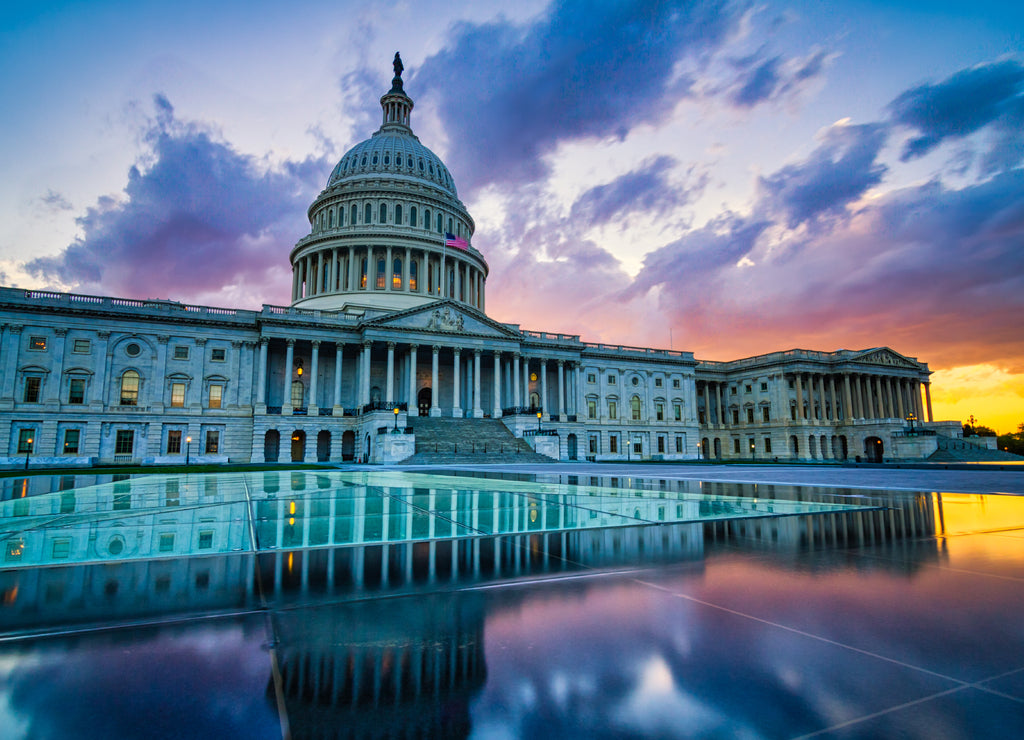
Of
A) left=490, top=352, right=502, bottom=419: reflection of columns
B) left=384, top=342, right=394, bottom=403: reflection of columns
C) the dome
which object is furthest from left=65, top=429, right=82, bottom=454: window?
the dome

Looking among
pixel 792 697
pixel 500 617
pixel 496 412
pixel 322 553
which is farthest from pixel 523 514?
pixel 496 412

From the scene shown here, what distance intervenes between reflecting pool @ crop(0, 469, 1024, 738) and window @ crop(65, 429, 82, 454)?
58116 mm

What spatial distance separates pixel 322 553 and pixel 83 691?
12.2 feet

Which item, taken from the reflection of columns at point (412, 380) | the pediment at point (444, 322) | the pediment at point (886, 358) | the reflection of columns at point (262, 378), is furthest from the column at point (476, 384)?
the pediment at point (886, 358)

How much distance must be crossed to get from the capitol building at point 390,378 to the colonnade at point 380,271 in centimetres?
31

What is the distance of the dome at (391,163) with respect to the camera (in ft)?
298

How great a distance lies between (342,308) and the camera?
240ft

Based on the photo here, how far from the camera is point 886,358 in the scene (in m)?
92.8

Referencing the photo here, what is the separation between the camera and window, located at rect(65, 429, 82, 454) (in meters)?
53.9

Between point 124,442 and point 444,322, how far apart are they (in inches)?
1355

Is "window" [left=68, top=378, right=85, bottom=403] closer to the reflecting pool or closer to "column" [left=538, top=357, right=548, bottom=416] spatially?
"column" [left=538, top=357, right=548, bottom=416]

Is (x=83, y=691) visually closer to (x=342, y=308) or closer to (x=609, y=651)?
(x=609, y=651)

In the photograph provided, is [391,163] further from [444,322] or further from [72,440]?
[72,440]

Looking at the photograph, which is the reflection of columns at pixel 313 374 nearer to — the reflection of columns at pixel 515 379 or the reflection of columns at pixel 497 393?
the reflection of columns at pixel 497 393
